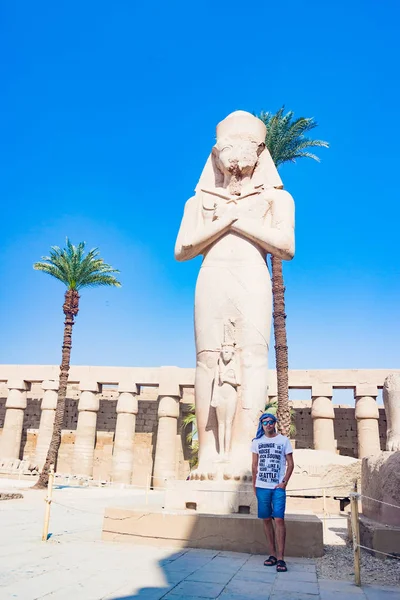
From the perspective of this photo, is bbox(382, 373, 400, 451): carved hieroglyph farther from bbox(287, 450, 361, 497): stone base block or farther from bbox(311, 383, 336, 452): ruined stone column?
bbox(311, 383, 336, 452): ruined stone column

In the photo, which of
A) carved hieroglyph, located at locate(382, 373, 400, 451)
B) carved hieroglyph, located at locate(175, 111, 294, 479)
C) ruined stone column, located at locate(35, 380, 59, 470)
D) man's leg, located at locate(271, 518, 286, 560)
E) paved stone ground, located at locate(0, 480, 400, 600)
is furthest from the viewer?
ruined stone column, located at locate(35, 380, 59, 470)

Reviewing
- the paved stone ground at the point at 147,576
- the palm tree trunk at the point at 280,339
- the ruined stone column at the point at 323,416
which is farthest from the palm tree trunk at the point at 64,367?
the paved stone ground at the point at 147,576

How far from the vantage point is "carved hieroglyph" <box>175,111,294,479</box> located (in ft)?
15.1

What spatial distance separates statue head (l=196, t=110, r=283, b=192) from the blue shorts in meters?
3.10

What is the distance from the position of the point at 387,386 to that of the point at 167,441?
48.2 ft

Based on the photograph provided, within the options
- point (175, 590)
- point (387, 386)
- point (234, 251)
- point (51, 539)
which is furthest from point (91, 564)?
point (387, 386)

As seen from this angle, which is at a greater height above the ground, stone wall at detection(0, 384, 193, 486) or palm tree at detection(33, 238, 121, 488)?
palm tree at detection(33, 238, 121, 488)

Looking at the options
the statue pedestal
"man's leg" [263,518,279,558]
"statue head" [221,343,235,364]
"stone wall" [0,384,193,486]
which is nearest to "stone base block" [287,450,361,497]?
the statue pedestal

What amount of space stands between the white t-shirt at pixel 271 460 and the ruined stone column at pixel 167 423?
54.0 ft

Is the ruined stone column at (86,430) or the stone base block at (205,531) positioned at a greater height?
the ruined stone column at (86,430)

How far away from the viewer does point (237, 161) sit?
5.23 m

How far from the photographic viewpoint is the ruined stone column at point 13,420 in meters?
20.9

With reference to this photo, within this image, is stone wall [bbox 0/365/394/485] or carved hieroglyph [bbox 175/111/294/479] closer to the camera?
carved hieroglyph [bbox 175/111/294/479]

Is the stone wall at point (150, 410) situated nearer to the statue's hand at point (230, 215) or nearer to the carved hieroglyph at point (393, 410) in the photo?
the carved hieroglyph at point (393, 410)
